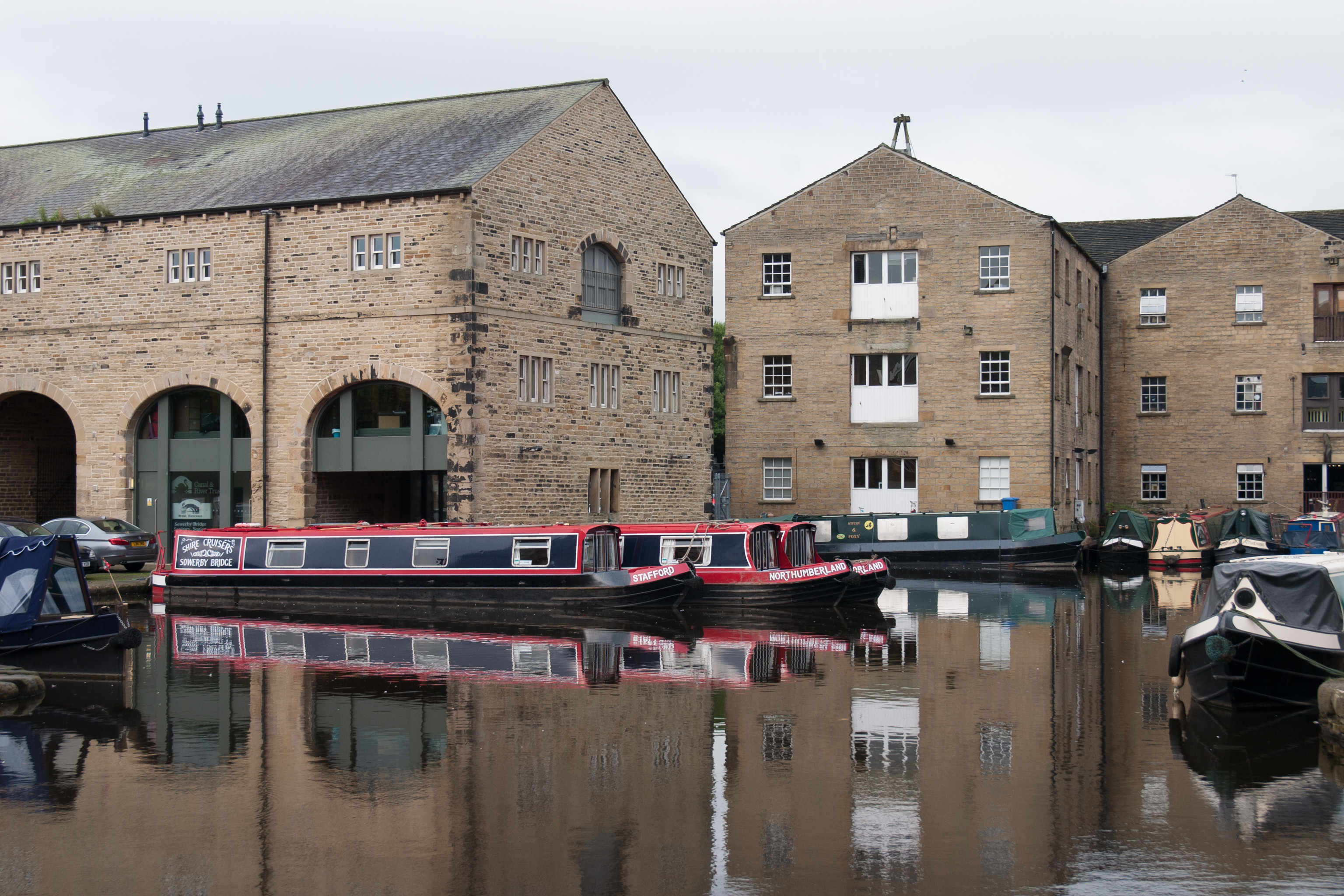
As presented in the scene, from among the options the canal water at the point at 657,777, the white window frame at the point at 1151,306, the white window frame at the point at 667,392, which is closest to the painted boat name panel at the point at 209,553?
the canal water at the point at 657,777

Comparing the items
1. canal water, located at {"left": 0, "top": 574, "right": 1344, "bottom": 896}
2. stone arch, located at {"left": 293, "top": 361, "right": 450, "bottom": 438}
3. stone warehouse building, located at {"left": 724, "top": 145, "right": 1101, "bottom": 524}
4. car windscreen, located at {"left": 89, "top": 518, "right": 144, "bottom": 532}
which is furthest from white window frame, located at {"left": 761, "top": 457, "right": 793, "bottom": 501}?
canal water, located at {"left": 0, "top": 574, "right": 1344, "bottom": 896}

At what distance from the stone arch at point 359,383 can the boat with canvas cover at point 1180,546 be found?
66.6 ft

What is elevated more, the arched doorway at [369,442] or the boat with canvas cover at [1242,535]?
the arched doorway at [369,442]

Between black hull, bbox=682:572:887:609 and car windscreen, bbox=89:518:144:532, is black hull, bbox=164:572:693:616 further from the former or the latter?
car windscreen, bbox=89:518:144:532

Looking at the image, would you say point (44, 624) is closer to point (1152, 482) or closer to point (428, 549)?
point (428, 549)

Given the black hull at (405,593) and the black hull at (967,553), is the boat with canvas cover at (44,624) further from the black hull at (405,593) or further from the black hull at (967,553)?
the black hull at (967,553)

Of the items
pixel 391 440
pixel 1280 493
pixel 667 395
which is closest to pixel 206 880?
pixel 391 440

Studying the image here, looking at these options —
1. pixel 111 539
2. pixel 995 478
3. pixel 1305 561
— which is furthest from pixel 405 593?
pixel 995 478

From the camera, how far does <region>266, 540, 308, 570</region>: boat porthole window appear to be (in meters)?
26.2

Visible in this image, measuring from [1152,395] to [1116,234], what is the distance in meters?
6.12

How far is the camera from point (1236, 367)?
43.0 meters

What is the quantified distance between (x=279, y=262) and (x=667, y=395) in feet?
32.8

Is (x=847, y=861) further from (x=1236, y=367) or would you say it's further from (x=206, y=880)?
(x=1236, y=367)

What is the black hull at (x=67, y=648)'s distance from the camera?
15805 mm
